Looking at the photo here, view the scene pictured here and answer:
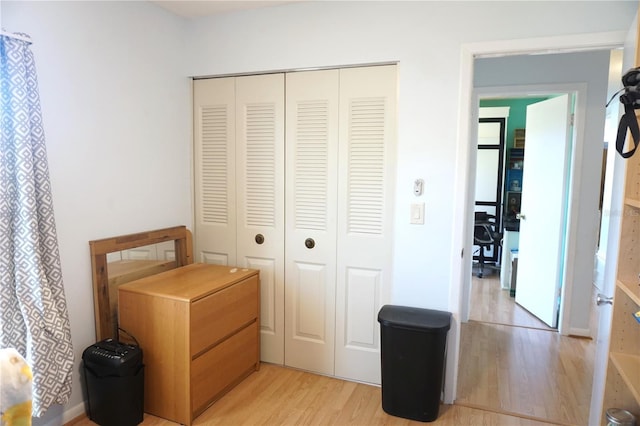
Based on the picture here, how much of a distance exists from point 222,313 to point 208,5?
1.91 meters

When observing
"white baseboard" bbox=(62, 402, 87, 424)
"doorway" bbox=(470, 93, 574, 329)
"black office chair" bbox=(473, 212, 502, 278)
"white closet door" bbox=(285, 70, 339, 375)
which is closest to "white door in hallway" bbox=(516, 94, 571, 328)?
"doorway" bbox=(470, 93, 574, 329)

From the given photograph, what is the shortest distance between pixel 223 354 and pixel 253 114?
155 centimetres

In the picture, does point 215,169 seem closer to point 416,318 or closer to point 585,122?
point 416,318

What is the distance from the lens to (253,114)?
285 centimetres

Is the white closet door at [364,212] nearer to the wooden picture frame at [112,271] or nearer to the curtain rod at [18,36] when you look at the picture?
the wooden picture frame at [112,271]

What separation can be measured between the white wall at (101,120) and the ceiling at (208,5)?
0.08 m

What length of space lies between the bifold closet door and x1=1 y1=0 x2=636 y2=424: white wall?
17 cm

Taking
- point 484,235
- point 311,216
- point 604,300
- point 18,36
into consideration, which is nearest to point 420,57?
point 311,216

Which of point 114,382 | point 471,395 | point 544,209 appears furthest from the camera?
point 544,209

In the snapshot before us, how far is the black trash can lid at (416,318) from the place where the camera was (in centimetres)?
224

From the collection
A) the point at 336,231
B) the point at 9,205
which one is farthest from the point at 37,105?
the point at 336,231

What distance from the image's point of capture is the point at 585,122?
3.40 m

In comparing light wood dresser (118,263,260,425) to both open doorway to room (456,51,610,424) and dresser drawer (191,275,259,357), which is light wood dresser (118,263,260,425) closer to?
dresser drawer (191,275,259,357)

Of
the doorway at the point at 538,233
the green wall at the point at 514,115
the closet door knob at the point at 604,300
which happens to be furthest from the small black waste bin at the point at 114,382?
the green wall at the point at 514,115
